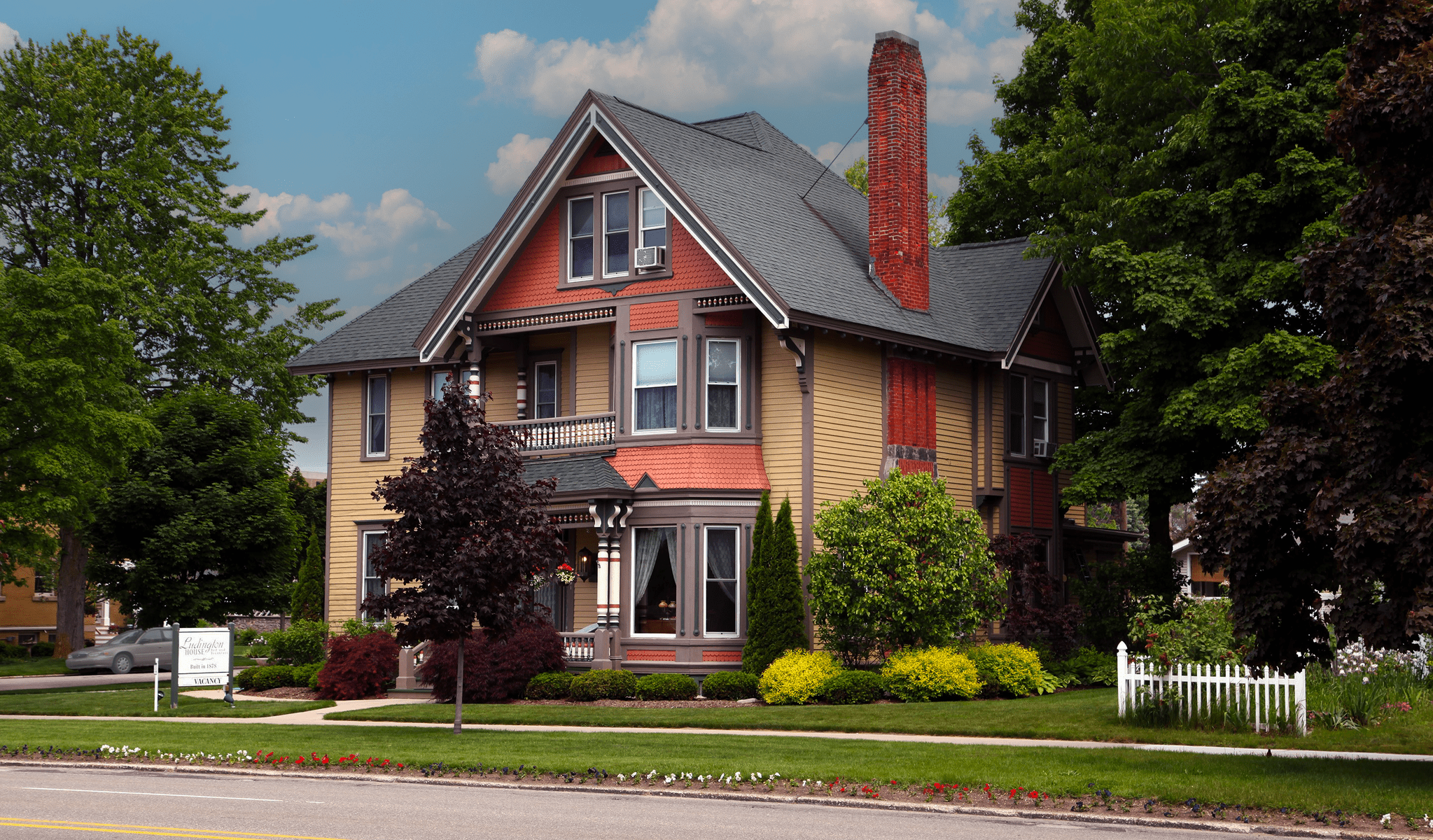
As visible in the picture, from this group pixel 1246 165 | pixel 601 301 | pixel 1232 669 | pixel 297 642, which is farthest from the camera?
pixel 297 642

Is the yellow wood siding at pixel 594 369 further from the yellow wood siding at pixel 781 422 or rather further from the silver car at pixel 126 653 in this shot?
the silver car at pixel 126 653

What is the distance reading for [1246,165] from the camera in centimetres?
2759

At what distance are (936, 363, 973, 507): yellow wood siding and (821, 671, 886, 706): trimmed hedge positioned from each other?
6.76m

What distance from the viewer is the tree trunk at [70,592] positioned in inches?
1876

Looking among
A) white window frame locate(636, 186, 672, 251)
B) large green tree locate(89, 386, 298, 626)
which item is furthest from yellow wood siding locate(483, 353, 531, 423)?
large green tree locate(89, 386, 298, 626)

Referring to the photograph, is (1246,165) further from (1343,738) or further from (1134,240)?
(1343,738)

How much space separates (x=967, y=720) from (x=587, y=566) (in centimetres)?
1232

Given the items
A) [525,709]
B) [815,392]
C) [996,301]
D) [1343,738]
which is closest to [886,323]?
[815,392]

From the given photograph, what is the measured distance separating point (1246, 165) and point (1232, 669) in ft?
37.8

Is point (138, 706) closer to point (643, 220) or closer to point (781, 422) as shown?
point (781, 422)

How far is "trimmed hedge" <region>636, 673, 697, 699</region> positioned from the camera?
26.5 m

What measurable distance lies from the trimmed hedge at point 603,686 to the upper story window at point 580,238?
8821 mm

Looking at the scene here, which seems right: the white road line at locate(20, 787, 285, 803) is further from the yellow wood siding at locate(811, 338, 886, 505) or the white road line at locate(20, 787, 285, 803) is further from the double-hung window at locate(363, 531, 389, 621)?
the double-hung window at locate(363, 531, 389, 621)

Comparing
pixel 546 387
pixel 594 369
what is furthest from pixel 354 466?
pixel 594 369
